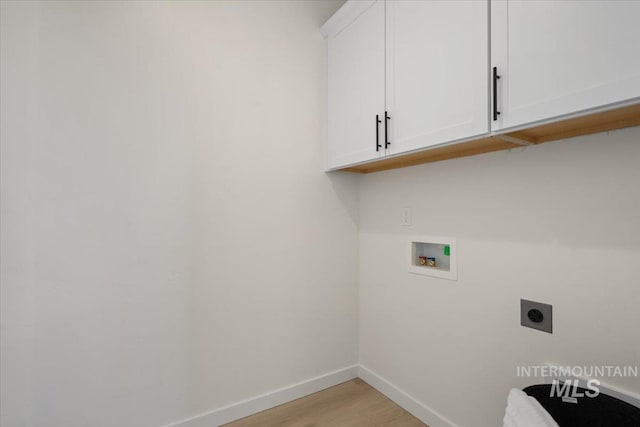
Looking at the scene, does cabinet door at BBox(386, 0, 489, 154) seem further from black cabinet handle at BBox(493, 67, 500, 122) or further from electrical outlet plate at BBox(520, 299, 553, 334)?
electrical outlet plate at BBox(520, 299, 553, 334)

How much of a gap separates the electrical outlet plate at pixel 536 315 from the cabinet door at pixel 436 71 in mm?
795

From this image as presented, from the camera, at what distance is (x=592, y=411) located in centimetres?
108

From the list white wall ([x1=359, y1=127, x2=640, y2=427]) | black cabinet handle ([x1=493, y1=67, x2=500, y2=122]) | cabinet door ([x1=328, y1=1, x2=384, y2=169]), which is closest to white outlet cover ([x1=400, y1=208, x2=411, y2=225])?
white wall ([x1=359, y1=127, x2=640, y2=427])

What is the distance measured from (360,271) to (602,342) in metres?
1.41

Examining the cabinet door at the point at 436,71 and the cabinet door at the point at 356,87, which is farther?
the cabinet door at the point at 356,87

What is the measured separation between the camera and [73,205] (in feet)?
4.68

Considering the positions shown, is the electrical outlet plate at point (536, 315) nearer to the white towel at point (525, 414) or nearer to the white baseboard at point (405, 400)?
the white towel at point (525, 414)

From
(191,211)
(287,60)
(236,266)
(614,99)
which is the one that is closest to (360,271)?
(236,266)

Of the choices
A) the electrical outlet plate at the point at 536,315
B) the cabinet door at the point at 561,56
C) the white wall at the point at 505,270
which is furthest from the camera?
the electrical outlet plate at the point at 536,315

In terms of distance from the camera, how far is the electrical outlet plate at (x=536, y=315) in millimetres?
1289

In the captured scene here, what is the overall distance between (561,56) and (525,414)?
117cm

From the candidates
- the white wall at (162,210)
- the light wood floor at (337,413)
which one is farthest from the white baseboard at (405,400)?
the white wall at (162,210)

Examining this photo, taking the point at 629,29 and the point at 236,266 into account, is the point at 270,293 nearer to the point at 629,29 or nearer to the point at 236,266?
the point at 236,266

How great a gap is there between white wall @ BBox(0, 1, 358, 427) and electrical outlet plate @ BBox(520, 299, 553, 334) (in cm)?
118
